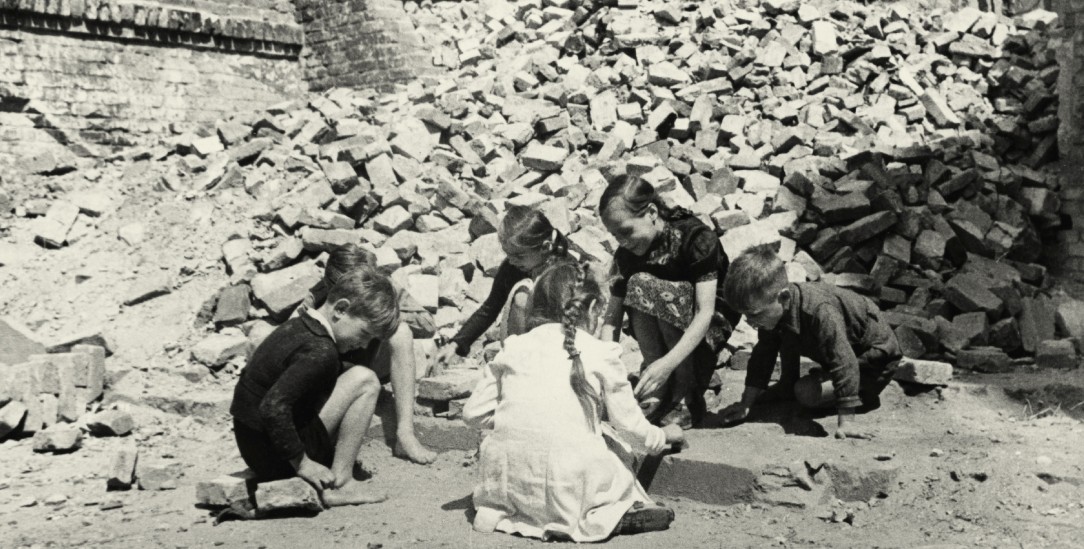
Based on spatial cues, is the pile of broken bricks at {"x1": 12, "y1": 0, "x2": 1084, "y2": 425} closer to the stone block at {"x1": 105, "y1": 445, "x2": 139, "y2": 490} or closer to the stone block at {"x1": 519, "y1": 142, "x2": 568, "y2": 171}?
the stone block at {"x1": 519, "y1": 142, "x2": 568, "y2": 171}

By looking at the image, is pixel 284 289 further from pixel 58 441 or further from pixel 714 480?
pixel 714 480

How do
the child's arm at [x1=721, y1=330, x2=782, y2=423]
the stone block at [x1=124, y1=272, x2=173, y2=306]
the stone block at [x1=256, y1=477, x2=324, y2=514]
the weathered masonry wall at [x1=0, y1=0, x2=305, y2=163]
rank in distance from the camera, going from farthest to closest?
the weathered masonry wall at [x1=0, y1=0, x2=305, y2=163] → the stone block at [x1=124, y1=272, x2=173, y2=306] → the child's arm at [x1=721, y1=330, x2=782, y2=423] → the stone block at [x1=256, y1=477, x2=324, y2=514]

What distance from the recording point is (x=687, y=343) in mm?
4586

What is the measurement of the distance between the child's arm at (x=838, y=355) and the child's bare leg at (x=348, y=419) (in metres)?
2.06

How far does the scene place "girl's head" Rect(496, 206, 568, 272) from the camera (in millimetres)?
5051

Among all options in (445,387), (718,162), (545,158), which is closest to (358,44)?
(545,158)

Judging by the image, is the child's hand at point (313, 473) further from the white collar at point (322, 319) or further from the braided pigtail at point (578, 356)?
the braided pigtail at point (578, 356)

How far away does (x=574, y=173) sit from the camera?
8.43 metres

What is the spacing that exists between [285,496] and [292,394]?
1.53 ft

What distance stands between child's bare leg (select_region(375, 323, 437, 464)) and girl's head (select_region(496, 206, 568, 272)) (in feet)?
2.26

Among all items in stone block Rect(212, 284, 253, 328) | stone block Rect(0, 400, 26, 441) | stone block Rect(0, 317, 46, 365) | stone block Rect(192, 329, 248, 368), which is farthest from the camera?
stone block Rect(212, 284, 253, 328)

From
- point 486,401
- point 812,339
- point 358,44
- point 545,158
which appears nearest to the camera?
point 486,401

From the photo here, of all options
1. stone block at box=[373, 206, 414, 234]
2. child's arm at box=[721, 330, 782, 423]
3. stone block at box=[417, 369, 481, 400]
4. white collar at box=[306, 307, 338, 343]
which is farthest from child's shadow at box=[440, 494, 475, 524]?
stone block at box=[373, 206, 414, 234]

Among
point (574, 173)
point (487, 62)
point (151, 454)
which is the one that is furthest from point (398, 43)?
point (151, 454)
